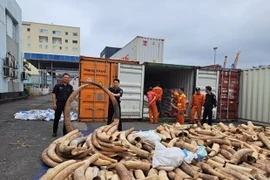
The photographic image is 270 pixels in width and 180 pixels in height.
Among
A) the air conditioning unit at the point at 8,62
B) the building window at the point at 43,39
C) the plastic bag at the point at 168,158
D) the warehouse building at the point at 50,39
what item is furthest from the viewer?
the building window at the point at 43,39

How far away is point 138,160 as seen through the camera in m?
3.21

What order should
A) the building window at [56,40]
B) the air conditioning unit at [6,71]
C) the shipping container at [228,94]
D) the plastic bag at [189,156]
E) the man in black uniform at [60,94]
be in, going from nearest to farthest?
1. the plastic bag at [189,156]
2. the man in black uniform at [60,94]
3. the shipping container at [228,94]
4. the air conditioning unit at [6,71]
5. the building window at [56,40]

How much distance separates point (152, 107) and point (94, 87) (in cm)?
247

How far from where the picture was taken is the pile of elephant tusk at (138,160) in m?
2.70

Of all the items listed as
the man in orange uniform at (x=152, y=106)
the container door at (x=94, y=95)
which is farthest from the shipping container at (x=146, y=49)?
the container door at (x=94, y=95)

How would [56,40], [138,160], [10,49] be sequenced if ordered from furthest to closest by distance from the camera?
[56,40]
[10,49]
[138,160]

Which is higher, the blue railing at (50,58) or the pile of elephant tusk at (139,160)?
the blue railing at (50,58)

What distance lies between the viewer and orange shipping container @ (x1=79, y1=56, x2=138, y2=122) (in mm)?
7461

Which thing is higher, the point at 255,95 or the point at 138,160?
the point at 255,95

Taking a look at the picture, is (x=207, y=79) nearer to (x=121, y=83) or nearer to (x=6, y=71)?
(x=121, y=83)

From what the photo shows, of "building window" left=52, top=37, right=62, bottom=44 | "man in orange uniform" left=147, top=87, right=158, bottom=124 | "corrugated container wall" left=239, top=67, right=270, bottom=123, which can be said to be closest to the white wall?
"man in orange uniform" left=147, top=87, right=158, bottom=124

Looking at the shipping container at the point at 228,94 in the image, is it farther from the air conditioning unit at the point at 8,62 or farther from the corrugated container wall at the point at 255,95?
the air conditioning unit at the point at 8,62

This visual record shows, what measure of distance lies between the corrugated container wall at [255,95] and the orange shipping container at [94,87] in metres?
5.76

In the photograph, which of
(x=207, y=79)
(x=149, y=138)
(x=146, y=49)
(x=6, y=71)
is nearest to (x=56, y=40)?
(x=6, y=71)
